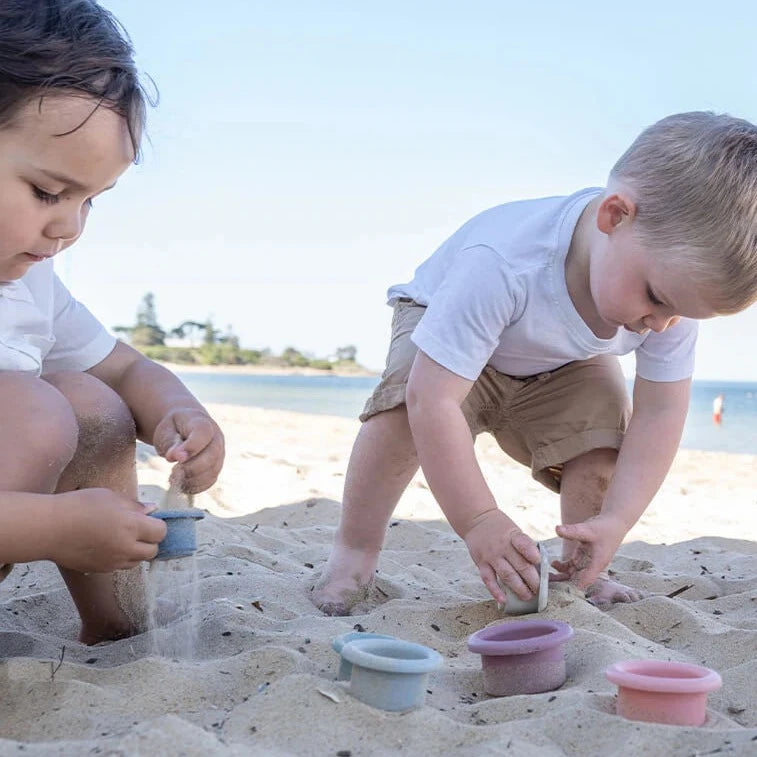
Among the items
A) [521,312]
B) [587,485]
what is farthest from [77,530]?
[587,485]

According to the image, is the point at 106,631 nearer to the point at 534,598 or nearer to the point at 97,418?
the point at 97,418

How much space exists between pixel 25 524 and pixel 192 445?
1.54 ft

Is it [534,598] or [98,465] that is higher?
[98,465]

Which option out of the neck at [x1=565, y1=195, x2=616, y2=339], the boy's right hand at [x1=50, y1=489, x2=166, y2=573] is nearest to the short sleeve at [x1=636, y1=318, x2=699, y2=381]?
the neck at [x1=565, y1=195, x2=616, y2=339]

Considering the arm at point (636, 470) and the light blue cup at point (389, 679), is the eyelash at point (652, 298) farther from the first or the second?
the light blue cup at point (389, 679)

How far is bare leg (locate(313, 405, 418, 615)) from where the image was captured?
2.81 m

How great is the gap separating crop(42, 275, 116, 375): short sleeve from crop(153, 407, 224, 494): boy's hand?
14.3 inches

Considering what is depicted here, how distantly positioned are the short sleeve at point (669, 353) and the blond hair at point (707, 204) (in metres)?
0.44

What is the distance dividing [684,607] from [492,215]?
1214 mm

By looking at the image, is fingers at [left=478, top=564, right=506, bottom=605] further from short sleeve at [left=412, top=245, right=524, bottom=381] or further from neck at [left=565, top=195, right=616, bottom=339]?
neck at [left=565, top=195, right=616, bottom=339]

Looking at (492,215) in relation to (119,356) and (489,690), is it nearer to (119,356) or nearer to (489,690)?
(119,356)

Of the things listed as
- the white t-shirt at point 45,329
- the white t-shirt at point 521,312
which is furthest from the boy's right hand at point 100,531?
the white t-shirt at point 521,312

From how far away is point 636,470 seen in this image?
9.07ft

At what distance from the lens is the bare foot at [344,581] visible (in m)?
2.70
